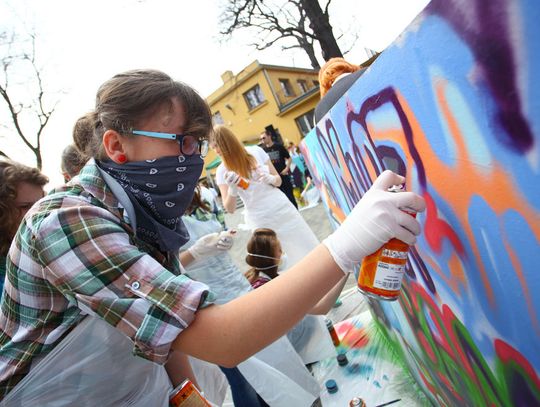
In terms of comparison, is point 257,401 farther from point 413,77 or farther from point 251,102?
point 251,102

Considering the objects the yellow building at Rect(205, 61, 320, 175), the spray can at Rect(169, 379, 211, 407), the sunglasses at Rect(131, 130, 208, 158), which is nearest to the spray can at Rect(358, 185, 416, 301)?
the sunglasses at Rect(131, 130, 208, 158)

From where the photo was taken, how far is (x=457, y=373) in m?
1.22

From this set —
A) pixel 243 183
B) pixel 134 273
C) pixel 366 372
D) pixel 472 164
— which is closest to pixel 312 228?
pixel 243 183

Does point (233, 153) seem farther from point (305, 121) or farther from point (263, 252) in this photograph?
point (305, 121)

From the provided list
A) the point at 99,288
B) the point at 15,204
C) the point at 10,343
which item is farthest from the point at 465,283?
the point at 15,204

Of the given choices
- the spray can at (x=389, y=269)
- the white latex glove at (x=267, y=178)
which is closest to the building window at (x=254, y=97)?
the white latex glove at (x=267, y=178)

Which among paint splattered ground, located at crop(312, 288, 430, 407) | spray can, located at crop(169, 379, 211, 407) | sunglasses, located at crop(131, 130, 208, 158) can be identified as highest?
sunglasses, located at crop(131, 130, 208, 158)

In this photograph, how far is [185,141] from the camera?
1131 millimetres

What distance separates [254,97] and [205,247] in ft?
65.1

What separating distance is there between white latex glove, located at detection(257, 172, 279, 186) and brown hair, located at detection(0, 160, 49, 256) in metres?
1.80

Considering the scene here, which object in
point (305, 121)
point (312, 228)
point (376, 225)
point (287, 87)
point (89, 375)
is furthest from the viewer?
point (287, 87)

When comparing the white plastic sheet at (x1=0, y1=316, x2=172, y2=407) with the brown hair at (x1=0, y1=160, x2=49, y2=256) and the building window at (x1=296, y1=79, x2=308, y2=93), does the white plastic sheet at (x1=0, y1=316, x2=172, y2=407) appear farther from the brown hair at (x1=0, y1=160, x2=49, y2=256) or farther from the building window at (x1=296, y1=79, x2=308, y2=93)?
the building window at (x1=296, y1=79, x2=308, y2=93)

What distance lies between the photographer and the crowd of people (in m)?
0.82

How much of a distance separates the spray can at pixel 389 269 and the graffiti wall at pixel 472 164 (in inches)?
4.9
